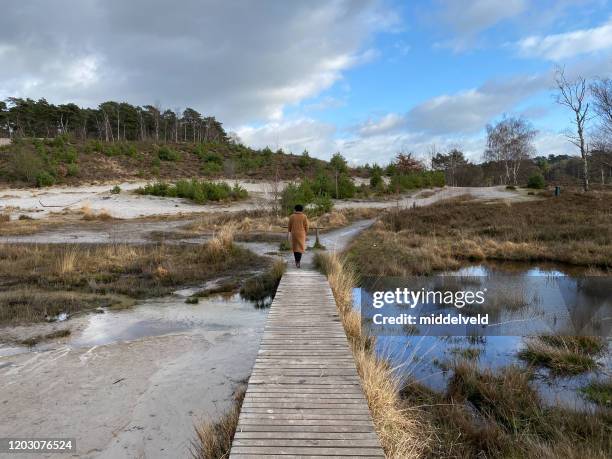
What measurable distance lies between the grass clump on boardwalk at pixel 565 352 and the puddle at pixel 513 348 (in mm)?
147

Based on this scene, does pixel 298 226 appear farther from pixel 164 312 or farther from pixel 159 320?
pixel 159 320

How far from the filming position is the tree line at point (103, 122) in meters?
63.2

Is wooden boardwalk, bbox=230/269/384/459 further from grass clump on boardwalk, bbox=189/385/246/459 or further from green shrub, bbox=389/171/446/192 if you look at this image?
green shrub, bbox=389/171/446/192

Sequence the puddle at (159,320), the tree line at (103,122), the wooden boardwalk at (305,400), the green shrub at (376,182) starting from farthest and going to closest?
the tree line at (103,122)
the green shrub at (376,182)
the puddle at (159,320)
the wooden boardwalk at (305,400)

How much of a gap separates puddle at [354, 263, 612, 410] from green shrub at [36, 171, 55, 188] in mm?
35580

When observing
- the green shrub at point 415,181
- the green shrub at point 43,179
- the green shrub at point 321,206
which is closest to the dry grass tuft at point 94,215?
the green shrub at point 43,179

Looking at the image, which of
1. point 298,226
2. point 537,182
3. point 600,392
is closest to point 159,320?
point 298,226

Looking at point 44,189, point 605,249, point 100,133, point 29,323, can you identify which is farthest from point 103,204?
point 100,133

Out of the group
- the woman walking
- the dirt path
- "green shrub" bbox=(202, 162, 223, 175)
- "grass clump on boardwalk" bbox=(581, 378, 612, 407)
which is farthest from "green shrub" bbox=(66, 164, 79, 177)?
"grass clump on boardwalk" bbox=(581, 378, 612, 407)

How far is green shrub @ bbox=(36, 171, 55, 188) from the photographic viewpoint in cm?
3703

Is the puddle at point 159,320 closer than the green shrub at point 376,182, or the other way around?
the puddle at point 159,320

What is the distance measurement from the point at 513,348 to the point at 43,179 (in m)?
40.1

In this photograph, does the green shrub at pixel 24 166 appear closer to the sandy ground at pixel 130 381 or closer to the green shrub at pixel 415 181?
the green shrub at pixel 415 181

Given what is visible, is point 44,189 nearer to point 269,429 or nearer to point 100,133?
point 100,133
